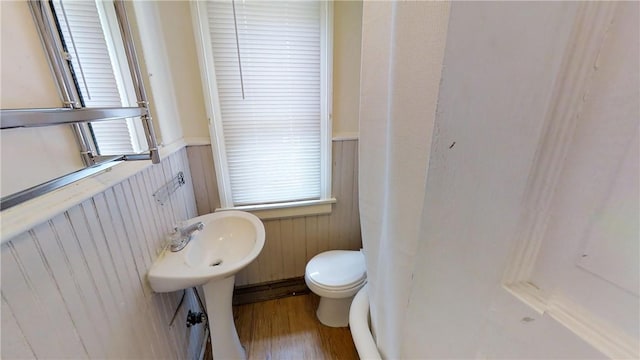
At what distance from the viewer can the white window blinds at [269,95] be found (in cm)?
138

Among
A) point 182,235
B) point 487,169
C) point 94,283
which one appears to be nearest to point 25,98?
point 94,283

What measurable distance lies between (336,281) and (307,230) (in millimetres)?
461

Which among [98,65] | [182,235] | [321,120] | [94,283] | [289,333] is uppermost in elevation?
[98,65]

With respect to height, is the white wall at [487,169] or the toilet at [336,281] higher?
the white wall at [487,169]

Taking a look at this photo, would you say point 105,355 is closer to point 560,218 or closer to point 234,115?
point 560,218

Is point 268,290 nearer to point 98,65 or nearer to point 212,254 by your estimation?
point 212,254

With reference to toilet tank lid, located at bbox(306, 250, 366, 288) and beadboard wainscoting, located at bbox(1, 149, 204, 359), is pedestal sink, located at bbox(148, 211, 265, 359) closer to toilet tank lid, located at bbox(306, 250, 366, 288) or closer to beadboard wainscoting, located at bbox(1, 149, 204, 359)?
beadboard wainscoting, located at bbox(1, 149, 204, 359)

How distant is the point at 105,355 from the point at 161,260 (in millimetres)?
372

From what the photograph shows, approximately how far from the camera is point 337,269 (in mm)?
1569

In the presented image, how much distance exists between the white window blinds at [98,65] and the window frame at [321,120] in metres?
0.45

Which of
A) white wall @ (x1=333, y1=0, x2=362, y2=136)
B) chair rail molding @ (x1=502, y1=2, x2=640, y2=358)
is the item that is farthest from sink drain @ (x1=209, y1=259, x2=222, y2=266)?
chair rail molding @ (x1=502, y1=2, x2=640, y2=358)

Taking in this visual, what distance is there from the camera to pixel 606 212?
20 centimetres

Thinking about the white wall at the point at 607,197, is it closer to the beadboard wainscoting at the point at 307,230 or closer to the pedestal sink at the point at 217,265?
the pedestal sink at the point at 217,265

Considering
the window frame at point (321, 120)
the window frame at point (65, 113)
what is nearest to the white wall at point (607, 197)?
the window frame at point (65, 113)
